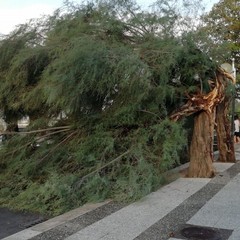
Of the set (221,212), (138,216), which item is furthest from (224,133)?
(138,216)

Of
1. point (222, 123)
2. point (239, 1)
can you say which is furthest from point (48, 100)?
point (239, 1)

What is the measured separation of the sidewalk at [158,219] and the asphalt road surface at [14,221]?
460mm

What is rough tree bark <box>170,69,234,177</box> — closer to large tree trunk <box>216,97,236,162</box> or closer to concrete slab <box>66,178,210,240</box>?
concrete slab <box>66,178,210,240</box>

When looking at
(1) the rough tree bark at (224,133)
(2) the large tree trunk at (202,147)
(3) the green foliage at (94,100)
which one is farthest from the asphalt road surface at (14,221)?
(1) the rough tree bark at (224,133)

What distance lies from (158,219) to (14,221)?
98.5 inches

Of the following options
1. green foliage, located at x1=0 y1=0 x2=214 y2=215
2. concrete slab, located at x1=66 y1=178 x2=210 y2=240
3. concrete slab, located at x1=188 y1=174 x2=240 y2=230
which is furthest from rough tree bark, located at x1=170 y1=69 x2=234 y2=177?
concrete slab, located at x1=188 y1=174 x2=240 y2=230

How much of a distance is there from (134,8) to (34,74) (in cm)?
290

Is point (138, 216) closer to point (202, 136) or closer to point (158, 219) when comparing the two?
point (158, 219)

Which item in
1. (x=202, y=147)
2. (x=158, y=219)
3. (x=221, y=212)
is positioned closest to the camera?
(x=158, y=219)

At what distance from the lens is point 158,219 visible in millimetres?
6086

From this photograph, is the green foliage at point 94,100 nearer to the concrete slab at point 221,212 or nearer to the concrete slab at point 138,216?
the concrete slab at point 138,216

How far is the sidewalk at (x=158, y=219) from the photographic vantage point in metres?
5.33

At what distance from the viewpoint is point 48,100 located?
324 inches

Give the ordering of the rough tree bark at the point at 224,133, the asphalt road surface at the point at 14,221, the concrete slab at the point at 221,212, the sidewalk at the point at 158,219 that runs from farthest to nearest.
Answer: the rough tree bark at the point at 224,133 → the asphalt road surface at the point at 14,221 → the concrete slab at the point at 221,212 → the sidewalk at the point at 158,219
